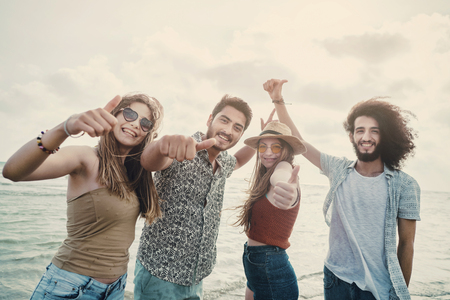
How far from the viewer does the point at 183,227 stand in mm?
2648

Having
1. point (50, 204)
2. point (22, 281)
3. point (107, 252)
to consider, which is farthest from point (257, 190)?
point (50, 204)

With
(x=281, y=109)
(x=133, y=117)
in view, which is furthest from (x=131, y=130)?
(x=281, y=109)

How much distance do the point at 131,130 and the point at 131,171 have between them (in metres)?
0.45

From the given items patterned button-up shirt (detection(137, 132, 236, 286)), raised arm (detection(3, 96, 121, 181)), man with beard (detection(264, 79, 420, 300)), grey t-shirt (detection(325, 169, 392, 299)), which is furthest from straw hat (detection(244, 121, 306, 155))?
raised arm (detection(3, 96, 121, 181))

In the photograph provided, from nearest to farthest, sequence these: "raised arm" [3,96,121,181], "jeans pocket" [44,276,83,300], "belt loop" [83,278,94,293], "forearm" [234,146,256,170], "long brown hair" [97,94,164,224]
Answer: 1. "raised arm" [3,96,121,181]
2. "jeans pocket" [44,276,83,300]
3. "belt loop" [83,278,94,293]
4. "long brown hair" [97,94,164,224]
5. "forearm" [234,146,256,170]

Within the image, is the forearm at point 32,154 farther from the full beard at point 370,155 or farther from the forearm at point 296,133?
the full beard at point 370,155

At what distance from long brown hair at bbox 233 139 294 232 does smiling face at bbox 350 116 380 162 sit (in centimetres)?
85

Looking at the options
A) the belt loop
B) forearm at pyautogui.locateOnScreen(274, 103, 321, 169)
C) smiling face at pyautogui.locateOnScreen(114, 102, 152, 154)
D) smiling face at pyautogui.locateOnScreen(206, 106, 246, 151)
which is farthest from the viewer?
forearm at pyautogui.locateOnScreen(274, 103, 321, 169)

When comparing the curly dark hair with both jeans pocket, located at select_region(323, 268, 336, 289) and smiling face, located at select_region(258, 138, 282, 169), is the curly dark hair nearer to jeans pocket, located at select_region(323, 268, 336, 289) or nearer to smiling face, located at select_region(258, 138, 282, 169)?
smiling face, located at select_region(258, 138, 282, 169)

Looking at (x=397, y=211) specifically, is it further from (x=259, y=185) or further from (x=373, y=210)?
(x=259, y=185)

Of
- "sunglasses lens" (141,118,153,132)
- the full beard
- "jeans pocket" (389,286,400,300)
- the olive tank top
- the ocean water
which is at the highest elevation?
"sunglasses lens" (141,118,153,132)

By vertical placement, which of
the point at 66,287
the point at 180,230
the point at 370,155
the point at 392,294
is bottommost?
the point at 392,294

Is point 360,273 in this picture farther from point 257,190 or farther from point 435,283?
point 435,283

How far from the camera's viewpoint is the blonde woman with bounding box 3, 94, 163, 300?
1.71 meters
